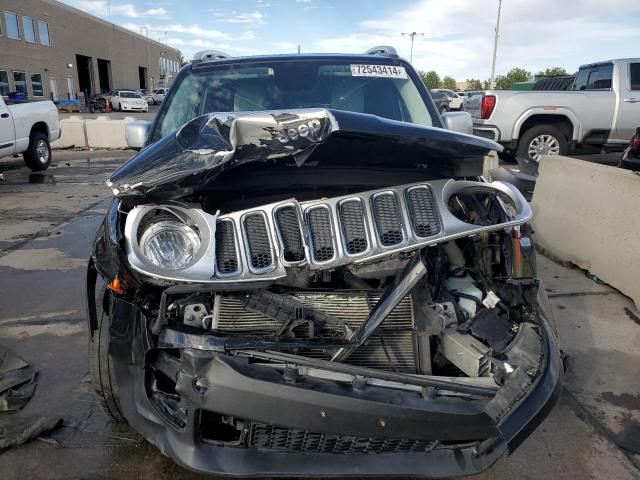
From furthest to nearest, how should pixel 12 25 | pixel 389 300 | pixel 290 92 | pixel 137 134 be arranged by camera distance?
1. pixel 12 25
2. pixel 290 92
3. pixel 137 134
4. pixel 389 300

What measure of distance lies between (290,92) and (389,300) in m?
2.01

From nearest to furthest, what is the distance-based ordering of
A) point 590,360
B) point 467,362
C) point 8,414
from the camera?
point 467,362 < point 8,414 < point 590,360

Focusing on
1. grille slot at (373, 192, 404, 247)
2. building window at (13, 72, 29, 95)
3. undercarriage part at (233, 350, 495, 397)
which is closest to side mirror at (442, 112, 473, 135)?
grille slot at (373, 192, 404, 247)

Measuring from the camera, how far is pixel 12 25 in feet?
118

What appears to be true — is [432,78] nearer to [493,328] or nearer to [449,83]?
[449,83]

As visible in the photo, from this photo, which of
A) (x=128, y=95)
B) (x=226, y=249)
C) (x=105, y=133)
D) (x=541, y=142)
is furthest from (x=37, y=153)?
(x=128, y=95)

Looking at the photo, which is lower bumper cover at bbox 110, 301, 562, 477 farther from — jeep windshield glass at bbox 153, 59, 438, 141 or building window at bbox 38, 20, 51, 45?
building window at bbox 38, 20, 51, 45

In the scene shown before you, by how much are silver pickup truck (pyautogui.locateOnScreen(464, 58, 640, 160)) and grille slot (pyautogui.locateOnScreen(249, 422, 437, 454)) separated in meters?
9.07

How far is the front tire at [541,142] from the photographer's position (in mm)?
10078

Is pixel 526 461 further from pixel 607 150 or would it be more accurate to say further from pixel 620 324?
pixel 607 150

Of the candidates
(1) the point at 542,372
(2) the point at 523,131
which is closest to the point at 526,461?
(1) the point at 542,372

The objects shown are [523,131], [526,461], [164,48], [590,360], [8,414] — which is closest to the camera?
[526,461]

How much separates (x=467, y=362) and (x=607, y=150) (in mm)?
10341

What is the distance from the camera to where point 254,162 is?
2146mm
